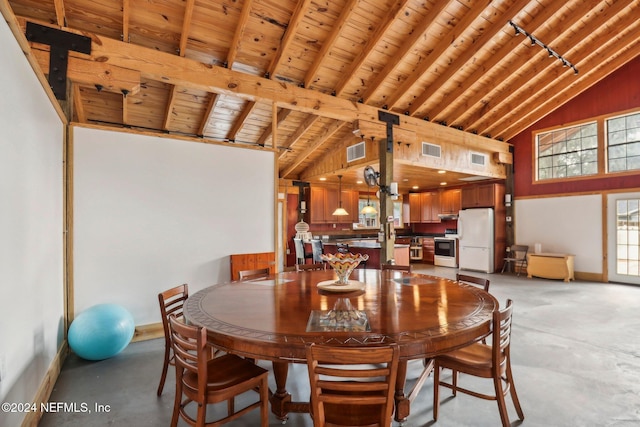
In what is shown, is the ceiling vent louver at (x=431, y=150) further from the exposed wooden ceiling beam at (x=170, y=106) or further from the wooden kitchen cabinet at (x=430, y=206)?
the exposed wooden ceiling beam at (x=170, y=106)

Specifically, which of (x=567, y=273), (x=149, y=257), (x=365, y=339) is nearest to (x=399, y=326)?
(x=365, y=339)

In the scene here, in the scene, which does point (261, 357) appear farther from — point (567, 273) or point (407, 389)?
point (567, 273)

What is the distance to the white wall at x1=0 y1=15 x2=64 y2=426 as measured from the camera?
1611 mm

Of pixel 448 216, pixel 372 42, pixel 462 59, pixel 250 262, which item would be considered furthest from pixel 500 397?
pixel 448 216

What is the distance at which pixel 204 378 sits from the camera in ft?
5.05

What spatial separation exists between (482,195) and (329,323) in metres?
7.92

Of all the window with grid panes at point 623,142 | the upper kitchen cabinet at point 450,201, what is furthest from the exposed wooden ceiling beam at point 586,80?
the upper kitchen cabinet at point 450,201

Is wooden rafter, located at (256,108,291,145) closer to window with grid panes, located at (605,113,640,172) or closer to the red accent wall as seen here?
the red accent wall

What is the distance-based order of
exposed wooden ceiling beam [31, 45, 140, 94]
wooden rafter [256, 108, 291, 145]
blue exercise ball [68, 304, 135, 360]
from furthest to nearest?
wooden rafter [256, 108, 291, 145]
exposed wooden ceiling beam [31, 45, 140, 94]
blue exercise ball [68, 304, 135, 360]

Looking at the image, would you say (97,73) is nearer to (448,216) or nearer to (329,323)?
(329,323)

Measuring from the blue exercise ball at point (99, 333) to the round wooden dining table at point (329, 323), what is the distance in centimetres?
115

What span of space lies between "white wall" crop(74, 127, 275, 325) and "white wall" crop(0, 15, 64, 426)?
52 cm

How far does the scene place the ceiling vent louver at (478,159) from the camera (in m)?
6.99

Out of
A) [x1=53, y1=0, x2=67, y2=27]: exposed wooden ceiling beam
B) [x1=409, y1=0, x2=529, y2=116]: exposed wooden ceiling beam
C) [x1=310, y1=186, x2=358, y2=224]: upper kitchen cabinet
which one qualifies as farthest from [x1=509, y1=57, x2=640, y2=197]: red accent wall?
[x1=53, y1=0, x2=67, y2=27]: exposed wooden ceiling beam
